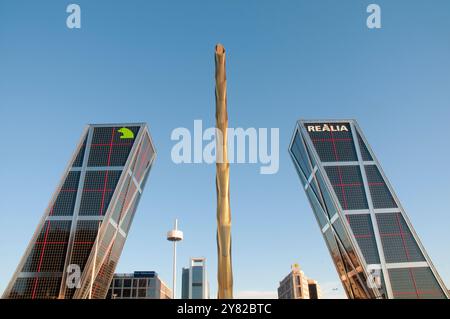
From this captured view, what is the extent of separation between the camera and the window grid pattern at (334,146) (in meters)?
77.2

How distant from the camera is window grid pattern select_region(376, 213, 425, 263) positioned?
71000 mm

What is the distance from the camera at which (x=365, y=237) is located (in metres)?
69.6

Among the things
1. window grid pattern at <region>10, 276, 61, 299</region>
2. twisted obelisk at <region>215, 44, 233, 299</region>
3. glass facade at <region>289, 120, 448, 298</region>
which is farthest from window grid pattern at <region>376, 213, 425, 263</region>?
twisted obelisk at <region>215, 44, 233, 299</region>

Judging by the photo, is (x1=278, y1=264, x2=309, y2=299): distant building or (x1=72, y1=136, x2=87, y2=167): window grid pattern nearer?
(x1=72, y1=136, x2=87, y2=167): window grid pattern

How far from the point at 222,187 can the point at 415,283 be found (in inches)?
3067

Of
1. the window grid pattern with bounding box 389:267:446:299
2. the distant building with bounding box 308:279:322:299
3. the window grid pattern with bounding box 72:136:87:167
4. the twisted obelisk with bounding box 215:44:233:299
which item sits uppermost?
the window grid pattern with bounding box 72:136:87:167

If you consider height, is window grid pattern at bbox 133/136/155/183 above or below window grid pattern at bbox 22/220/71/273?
above

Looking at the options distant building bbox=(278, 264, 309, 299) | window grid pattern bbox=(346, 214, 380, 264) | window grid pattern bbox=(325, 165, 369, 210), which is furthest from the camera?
distant building bbox=(278, 264, 309, 299)

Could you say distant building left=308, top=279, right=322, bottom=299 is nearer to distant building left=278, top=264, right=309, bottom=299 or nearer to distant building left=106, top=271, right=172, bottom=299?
distant building left=278, top=264, right=309, bottom=299

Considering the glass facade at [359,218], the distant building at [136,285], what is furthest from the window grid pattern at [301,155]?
the distant building at [136,285]

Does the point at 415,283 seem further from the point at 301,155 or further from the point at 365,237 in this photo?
the point at 301,155

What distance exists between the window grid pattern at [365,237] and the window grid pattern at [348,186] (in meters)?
2.97

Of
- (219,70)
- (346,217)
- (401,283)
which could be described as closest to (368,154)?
(346,217)

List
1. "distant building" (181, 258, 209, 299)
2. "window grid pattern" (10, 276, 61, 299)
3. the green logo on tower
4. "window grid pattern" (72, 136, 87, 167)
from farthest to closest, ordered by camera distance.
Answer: "distant building" (181, 258, 209, 299), the green logo on tower, "window grid pattern" (72, 136, 87, 167), "window grid pattern" (10, 276, 61, 299)
